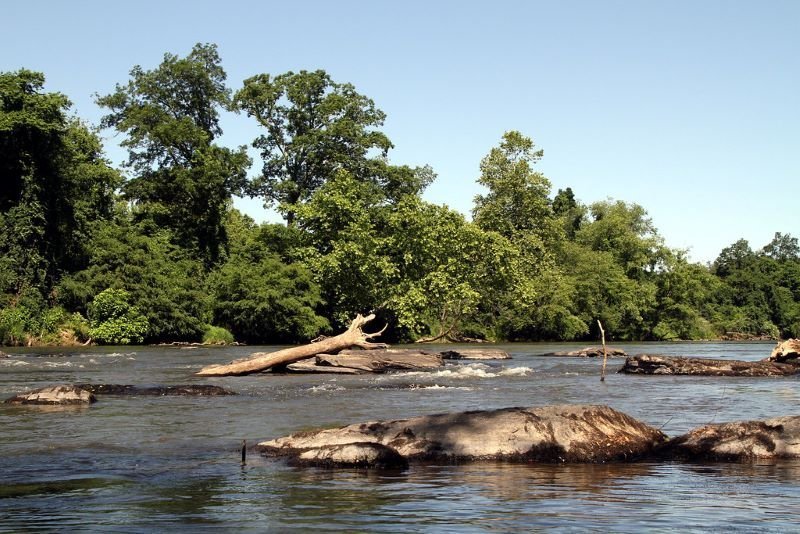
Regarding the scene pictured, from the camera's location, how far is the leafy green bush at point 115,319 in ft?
160

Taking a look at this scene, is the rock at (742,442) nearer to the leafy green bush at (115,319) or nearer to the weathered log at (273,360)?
the weathered log at (273,360)

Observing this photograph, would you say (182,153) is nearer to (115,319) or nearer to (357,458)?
(115,319)

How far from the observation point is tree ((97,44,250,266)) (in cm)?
6159

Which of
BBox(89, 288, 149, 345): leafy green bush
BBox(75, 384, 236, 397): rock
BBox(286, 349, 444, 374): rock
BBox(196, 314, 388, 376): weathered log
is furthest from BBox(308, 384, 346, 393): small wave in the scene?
BBox(89, 288, 149, 345): leafy green bush

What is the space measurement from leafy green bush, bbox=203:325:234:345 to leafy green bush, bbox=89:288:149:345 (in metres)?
3.91

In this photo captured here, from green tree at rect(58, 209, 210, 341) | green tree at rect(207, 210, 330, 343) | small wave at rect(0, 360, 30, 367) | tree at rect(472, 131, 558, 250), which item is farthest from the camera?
tree at rect(472, 131, 558, 250)

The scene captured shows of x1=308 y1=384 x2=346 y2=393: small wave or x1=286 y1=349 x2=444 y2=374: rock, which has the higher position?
x1=286 y1=349 x2=444 y2=374: rock

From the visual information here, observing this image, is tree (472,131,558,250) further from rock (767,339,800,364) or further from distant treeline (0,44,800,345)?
Result: rock (767,339,800,364)

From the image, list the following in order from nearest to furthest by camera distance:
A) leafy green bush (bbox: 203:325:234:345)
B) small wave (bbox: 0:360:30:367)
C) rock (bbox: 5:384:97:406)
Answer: rock (bbox: 5:384:97:406)
small wave (bbox: 0:360:30:367)
leafy green bush (bbox: 203:325:234:345)

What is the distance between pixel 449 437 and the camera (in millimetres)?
10148

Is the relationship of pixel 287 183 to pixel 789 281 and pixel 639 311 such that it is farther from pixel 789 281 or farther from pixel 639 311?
pixel 789 281

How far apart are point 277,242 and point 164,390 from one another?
41.1 metres

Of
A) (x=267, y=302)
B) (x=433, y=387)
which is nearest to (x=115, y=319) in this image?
(x=267, y=302)

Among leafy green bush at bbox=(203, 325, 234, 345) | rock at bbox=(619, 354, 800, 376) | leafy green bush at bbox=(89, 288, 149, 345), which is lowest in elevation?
rock at bbox=(619, 354, 800, 376)
